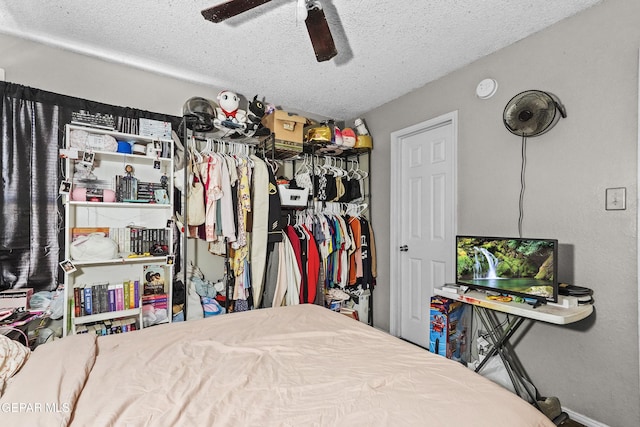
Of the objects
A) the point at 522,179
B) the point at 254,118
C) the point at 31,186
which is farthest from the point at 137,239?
the point at 522,179

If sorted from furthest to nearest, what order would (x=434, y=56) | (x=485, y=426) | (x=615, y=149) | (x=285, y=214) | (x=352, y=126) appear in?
(x=352, y=126) → (x=285, y=214) → (x=434, y=56) → (x=615, y=149) → (x=485, y=426)

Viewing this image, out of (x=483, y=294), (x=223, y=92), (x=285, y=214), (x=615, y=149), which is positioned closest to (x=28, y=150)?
(x=223, y=92)

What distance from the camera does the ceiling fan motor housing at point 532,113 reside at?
1.92 m

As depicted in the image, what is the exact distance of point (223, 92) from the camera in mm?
2695

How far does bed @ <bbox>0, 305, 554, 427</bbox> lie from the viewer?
91 cm

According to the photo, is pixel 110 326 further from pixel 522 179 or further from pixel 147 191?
pixel 522 179

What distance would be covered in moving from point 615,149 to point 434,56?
1.30 metres

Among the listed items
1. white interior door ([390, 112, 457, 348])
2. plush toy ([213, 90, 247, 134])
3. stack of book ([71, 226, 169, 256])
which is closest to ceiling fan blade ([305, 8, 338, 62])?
plush toy ([213, 90, 247, 134])

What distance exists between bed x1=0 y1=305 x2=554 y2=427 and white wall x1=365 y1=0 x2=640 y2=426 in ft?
3.83

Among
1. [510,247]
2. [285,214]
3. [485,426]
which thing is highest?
[285,214]

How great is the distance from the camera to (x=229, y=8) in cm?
143

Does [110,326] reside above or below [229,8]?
below

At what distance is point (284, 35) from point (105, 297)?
2.21 meters

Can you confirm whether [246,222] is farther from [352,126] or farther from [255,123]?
[352,126]
